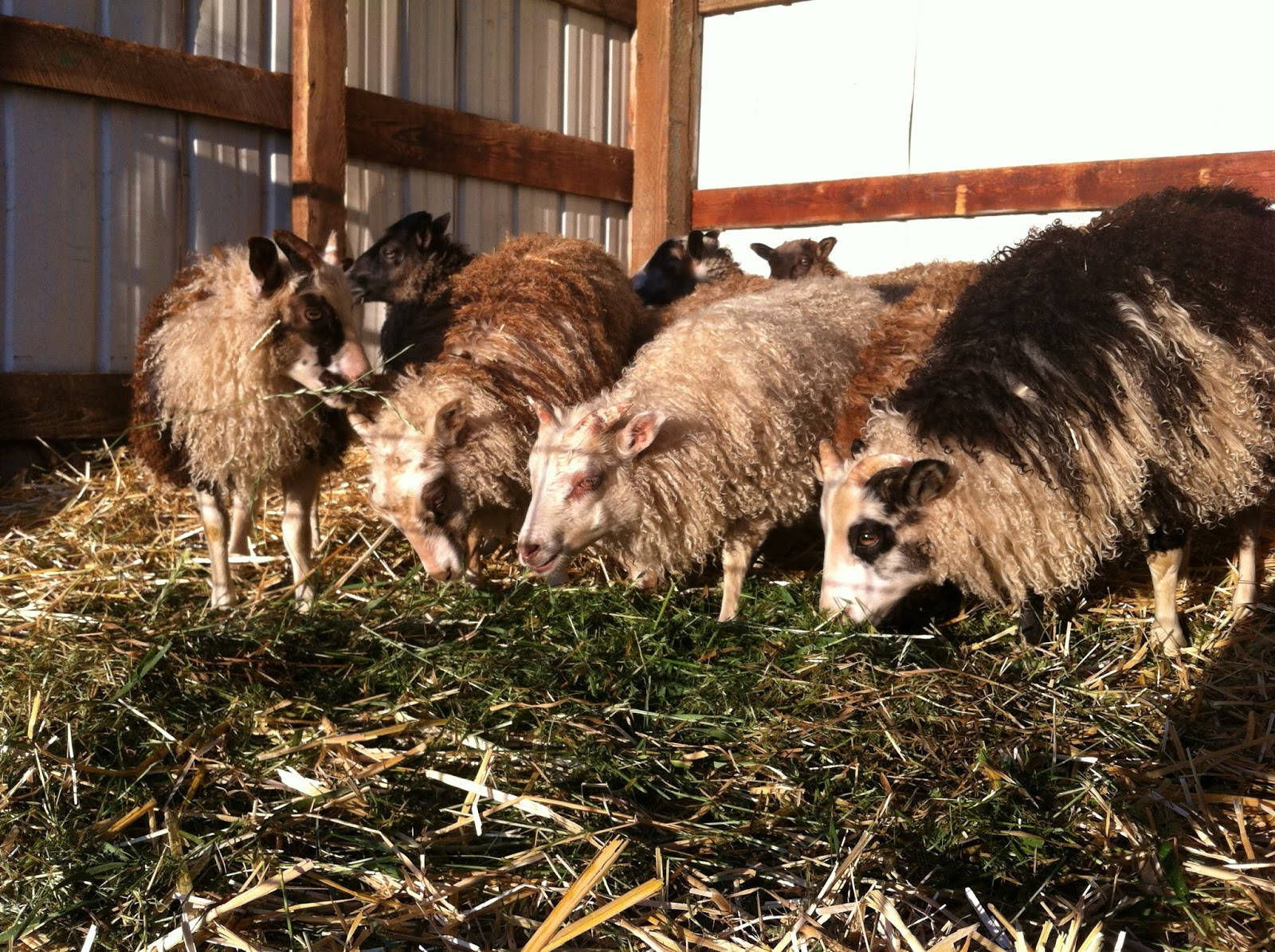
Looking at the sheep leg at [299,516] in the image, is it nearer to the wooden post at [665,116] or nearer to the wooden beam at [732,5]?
the wooden post at [665,116]

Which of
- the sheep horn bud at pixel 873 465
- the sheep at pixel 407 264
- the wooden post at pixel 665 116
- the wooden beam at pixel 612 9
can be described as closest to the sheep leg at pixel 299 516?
the sheep at pixel 407 264

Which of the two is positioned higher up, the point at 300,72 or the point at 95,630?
the point at 300,72

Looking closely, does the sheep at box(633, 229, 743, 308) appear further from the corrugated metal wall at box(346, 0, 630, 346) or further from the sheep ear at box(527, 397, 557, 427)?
the sheep ear at box(527, 397, 557, 427)

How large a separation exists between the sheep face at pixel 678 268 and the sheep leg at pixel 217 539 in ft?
11.4

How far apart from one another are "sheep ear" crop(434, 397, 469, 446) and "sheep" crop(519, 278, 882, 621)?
1.20 feet

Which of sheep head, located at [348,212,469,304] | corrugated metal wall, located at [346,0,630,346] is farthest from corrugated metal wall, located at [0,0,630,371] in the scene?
sheep head, located at [348,212,469,304]

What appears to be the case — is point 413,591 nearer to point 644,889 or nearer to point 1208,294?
point 644,889

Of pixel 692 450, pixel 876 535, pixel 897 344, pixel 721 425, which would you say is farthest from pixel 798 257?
pixel 876 535

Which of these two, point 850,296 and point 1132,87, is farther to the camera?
point 1132,87

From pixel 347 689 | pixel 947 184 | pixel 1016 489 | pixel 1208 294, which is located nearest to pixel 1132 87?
pixel 947 184

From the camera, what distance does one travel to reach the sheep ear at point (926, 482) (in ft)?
12.2

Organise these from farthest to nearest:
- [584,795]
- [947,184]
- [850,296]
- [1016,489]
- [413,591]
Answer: [947,184], [850,296], [413,591], [1016,489], [584,795]

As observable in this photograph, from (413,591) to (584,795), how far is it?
66.6 inches

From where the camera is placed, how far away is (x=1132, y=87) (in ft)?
21.7
